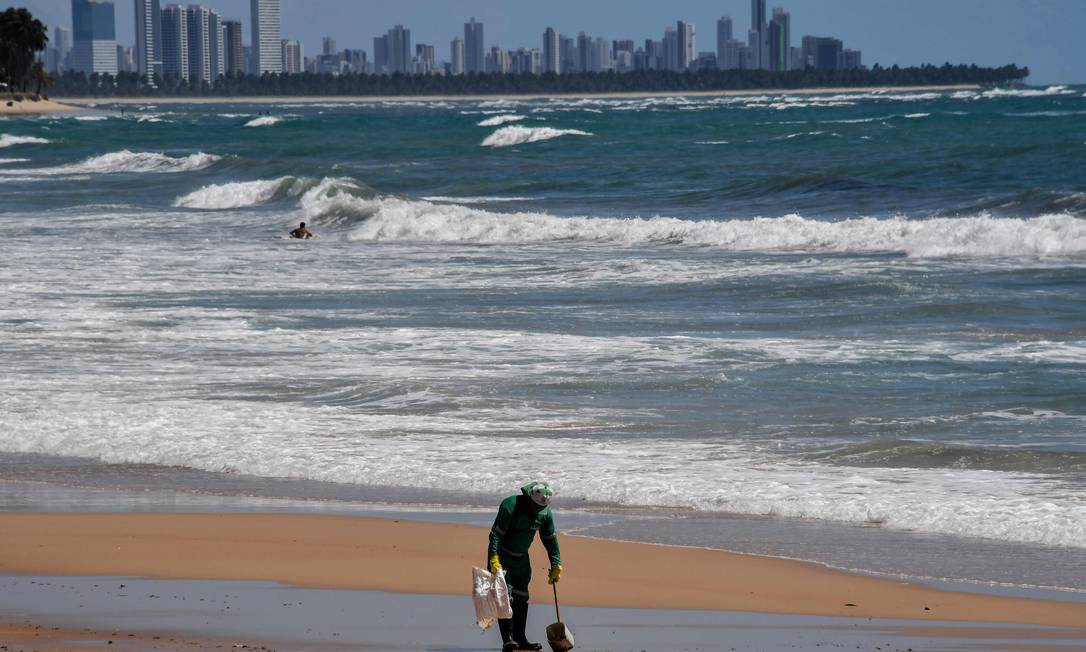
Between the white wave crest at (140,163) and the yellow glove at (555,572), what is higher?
the white wave crest at (140,163)

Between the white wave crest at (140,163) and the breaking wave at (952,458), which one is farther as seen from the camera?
the white wave crest at (140,163)

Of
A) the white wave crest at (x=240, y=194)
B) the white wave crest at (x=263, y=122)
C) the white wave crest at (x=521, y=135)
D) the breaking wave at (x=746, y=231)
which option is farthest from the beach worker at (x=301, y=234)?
the white wave crest at (x=263, y=122)

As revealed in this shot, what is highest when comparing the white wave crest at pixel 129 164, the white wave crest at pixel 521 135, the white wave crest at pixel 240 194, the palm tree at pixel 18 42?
the palm tree at pixel 18 42

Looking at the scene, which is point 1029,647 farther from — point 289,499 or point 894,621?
point 289,499

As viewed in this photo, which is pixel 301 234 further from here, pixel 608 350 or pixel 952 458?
pixel 952 458

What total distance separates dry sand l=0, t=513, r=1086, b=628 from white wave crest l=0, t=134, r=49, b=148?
2847 inches

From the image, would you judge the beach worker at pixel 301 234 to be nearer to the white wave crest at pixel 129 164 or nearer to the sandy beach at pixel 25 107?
the white wave crest at pixel 129 164

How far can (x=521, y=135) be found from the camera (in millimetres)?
76625

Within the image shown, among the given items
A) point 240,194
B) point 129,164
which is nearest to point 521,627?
point 240,194

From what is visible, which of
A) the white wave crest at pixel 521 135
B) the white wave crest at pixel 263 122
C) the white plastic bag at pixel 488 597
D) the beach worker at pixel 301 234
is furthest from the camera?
the white wave crest at pixel 263 122

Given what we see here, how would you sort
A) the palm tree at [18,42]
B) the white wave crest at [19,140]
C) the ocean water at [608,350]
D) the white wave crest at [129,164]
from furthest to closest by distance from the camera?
1. the palm tree at [18,42]
2. the white wave crest at [19,140]
3. the white wave crest at [129,164]
4. the ocean water at [608,350]

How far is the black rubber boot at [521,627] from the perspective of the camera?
23.5 feet

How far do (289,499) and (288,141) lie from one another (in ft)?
235

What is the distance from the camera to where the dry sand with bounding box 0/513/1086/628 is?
25.8 feet
